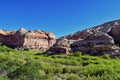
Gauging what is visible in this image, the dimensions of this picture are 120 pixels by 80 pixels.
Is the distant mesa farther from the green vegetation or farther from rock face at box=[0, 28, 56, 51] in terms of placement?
the green vegetation

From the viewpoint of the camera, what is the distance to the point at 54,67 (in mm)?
37750

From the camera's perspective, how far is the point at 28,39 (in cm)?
8825

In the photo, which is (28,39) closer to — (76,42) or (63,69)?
(76,42)

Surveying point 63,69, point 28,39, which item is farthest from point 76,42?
point 28,39

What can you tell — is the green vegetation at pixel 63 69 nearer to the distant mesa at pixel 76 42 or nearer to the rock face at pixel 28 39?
the distant mesa at pixel 76 42

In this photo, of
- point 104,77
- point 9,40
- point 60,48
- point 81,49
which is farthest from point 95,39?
Result: point 9,40

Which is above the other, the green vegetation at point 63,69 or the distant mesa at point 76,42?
the distant mesa at point 76,42

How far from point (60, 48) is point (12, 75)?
2481cm

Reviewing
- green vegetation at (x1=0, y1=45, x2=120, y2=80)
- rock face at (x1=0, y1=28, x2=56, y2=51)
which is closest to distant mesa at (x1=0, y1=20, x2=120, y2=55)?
rock face at (x1=0, y1=28, x2=56, y2=51)

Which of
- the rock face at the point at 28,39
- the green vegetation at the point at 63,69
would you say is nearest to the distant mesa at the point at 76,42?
the rock face at the point at 28,39

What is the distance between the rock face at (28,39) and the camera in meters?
87.2

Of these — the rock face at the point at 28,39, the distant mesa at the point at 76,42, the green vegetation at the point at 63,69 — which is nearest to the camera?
the green vegetation at the point at 63,69

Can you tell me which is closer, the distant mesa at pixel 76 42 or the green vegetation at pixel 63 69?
the green vegetation at pixel 63 69

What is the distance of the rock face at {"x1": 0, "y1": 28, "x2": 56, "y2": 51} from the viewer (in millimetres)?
87250
